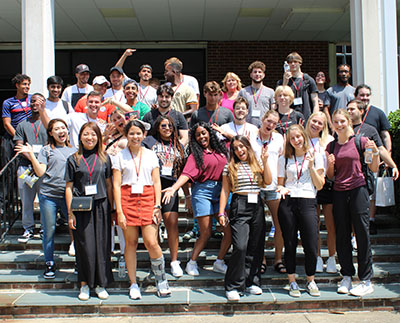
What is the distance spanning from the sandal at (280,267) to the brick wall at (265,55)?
7019 mm

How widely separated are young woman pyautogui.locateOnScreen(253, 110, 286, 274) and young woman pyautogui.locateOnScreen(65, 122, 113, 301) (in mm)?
1733

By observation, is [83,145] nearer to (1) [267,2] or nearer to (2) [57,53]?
(1) [267,2]

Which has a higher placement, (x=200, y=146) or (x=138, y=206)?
(x=200, y=146)

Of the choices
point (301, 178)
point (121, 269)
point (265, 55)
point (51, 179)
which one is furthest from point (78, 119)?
point (265, 55)

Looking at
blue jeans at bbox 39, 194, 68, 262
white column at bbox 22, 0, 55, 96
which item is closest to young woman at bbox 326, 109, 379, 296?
blue jeans at bbox 39, 194, 68, 262

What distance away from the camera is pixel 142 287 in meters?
4.67

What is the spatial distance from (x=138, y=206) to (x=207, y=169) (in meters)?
0.90

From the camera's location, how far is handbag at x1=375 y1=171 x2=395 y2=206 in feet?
17.3

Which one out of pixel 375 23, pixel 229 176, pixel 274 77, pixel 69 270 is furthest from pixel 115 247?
pixel 274 77

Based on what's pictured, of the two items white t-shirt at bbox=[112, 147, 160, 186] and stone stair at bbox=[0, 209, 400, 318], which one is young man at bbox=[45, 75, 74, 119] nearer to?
stone stair at bbox=[0, 209, 400, 318]

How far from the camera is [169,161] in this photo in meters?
4.84

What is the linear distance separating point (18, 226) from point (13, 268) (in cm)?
89

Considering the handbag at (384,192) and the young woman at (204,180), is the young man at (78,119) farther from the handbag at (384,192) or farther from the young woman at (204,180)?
the handbag at (384,192)

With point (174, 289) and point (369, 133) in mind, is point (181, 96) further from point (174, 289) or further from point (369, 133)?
point (174, 289)
